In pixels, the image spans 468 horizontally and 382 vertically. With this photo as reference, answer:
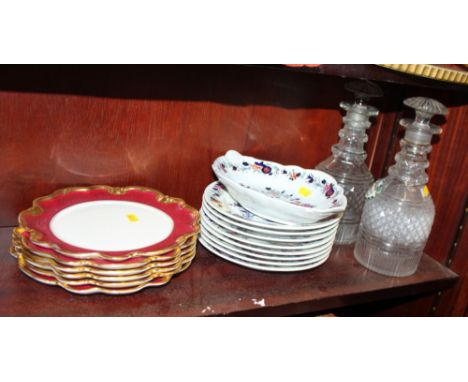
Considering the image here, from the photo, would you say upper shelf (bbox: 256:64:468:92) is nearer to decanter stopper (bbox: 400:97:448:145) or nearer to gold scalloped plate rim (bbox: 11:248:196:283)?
decanter stopper (bbox: 400:97:448:145)

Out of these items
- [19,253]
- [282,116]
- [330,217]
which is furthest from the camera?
[282,116]

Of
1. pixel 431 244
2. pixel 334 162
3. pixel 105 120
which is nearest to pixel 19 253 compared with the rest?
pixel 105 120

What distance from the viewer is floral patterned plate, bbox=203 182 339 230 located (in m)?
0.74

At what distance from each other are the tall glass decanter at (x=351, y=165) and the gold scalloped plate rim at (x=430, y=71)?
6.1 inches

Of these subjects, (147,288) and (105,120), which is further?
(105,120)

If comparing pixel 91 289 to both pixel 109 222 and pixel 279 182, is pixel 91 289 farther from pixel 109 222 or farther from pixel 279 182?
pixel 279 182

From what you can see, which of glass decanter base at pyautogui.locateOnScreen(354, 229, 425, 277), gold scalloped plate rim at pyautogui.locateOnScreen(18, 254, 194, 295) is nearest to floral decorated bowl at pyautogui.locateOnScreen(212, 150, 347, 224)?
glass decanter base at pyautogui.locateOnScreen(354, 229, 425, 277)

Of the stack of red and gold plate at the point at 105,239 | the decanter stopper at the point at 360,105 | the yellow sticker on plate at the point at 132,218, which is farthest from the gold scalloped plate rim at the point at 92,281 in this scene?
the decanter stopper at the point at 360,105

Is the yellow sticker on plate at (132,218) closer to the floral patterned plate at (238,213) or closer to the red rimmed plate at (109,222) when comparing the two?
the red rimmed plate at (109,222)

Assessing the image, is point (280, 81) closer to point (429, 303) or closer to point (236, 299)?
point (236, 299)

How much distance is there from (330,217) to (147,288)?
306 mm

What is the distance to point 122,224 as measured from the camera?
75cm

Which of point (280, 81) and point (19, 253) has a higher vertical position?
point (280, 81)

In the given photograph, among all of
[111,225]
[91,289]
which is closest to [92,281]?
[91,289]
